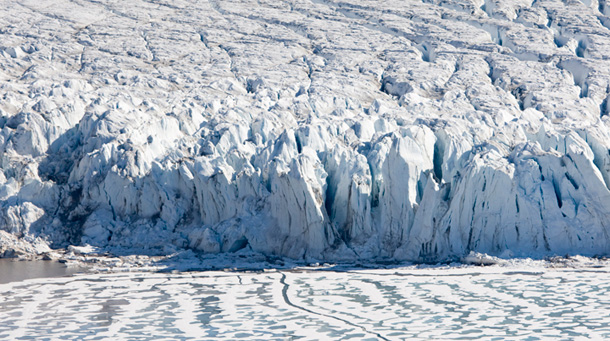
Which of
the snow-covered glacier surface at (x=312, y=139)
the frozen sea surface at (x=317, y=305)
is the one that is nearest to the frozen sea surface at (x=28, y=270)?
the frozen sea surface at (x=317, y=305)

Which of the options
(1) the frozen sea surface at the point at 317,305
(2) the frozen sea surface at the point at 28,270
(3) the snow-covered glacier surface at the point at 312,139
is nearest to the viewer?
(1) the frozen sea surface at the point at 317,305

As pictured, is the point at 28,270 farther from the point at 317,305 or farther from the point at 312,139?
the point at 312,139

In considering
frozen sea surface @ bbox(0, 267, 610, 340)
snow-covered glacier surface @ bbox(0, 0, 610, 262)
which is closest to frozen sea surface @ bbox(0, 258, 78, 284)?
frozen sea surface @ bbox(0, 267, 610, 340)

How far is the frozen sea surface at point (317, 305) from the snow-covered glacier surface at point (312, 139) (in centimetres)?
198

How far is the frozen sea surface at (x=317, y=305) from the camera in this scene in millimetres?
15500

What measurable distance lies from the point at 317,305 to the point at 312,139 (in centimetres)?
928

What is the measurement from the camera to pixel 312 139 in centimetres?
2620

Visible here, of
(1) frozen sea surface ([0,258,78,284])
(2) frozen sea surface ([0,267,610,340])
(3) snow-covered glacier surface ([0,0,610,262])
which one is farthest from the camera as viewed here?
(3) snow-covered glacier surface ([0,0,610,262])

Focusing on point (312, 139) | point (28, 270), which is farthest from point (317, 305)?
point (312, 139)

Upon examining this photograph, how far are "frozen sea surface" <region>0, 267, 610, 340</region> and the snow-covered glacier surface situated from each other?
6.49 feet

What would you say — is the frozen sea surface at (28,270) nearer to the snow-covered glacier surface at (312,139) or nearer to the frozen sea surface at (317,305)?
the frozen sea surface at (317,305)

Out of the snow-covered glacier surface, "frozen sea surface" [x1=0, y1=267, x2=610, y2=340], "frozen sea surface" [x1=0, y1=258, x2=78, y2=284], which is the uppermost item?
the snow-covered glacier surface

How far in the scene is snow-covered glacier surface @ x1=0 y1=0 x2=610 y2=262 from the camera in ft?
73.8

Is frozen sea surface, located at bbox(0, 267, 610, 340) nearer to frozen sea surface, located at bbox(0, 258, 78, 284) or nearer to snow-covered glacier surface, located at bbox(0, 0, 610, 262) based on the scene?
frozen sea surface, located at bbox(0, 258, 78, 284)
